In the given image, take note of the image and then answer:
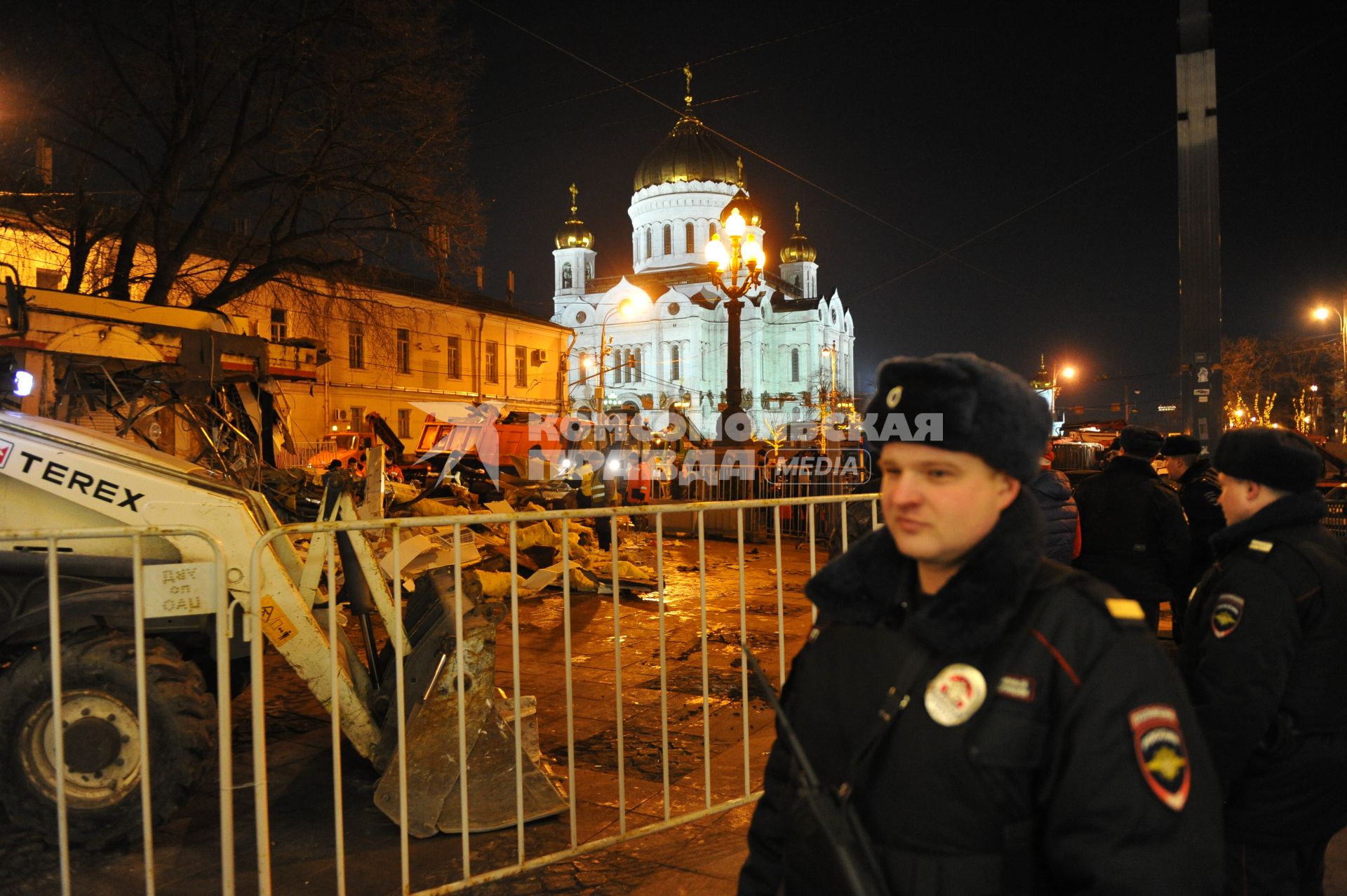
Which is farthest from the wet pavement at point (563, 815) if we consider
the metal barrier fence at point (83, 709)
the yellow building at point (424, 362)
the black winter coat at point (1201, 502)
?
the yellow building at point (424, 362)

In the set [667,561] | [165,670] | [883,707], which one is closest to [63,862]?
[165,670]

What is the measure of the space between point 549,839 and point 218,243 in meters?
20.4

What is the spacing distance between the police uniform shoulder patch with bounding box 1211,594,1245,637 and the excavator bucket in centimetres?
286

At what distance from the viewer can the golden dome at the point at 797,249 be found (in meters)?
92.0

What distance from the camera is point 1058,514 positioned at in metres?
5.18

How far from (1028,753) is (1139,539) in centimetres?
424

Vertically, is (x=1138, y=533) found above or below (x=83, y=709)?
above

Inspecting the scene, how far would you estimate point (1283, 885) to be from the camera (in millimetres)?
2271

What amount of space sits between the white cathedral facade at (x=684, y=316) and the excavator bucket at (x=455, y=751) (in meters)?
66.0

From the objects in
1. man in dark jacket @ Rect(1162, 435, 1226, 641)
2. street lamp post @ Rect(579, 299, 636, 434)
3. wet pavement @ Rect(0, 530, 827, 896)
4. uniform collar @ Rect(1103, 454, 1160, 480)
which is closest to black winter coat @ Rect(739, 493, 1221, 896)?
wet pavement @ Rect(0, 530, 827, 896)

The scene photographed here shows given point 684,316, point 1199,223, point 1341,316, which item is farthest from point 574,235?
point 1199,223

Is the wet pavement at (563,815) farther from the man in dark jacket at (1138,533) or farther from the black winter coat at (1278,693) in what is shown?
the black winter coat at (1278,693)

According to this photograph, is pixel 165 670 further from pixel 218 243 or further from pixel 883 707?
pixel 218 243

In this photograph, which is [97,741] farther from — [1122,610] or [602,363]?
[602,363]
